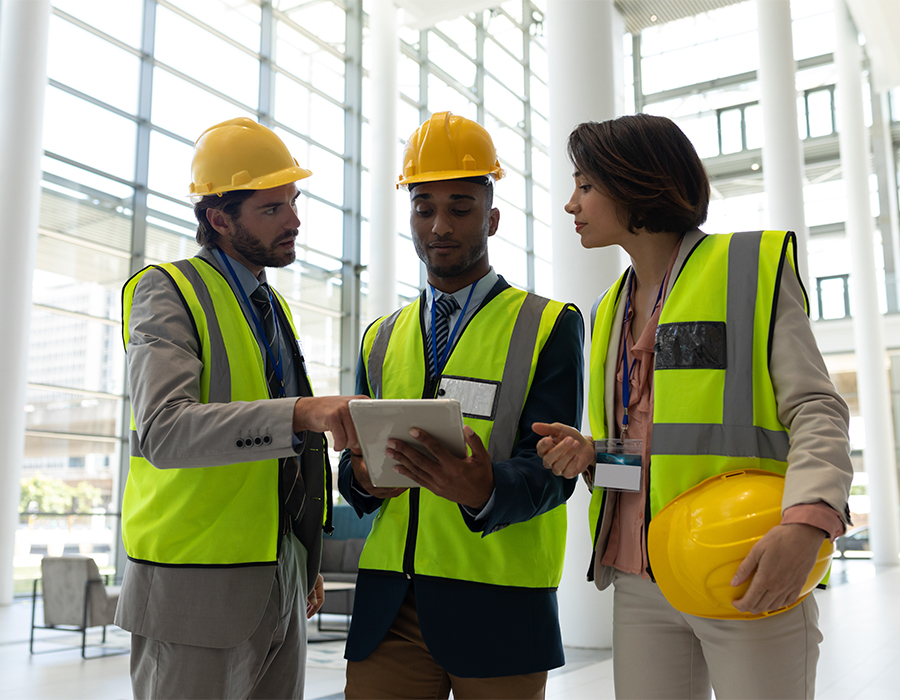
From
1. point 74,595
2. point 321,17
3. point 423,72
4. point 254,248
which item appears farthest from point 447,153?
point 423,72

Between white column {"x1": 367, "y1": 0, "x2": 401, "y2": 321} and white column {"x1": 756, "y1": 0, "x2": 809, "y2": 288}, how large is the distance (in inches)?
236

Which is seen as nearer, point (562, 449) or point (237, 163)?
point (562, 449)

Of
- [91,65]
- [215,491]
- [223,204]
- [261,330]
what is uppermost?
[91,65]

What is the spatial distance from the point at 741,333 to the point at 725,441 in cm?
24

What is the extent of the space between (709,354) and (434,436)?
0.63 meters

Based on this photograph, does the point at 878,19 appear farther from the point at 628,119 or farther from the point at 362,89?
the point at 628,119

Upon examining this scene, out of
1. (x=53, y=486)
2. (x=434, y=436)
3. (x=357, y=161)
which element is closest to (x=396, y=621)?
(x=434, y=436)

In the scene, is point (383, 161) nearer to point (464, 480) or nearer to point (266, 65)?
point (266, 65)

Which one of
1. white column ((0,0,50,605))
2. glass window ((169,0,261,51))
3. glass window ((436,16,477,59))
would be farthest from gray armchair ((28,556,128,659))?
glass window ((436,16,477,59))

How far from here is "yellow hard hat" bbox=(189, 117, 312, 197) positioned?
8.32 feet

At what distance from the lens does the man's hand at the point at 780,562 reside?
151 centimetres

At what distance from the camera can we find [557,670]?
6094mm

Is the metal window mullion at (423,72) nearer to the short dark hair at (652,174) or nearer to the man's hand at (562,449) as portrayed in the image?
the short dark hair at (652,174)

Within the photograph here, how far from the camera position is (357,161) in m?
16.0
